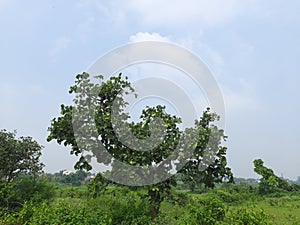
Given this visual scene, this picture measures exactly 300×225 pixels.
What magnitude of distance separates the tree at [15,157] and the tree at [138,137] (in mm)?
4221

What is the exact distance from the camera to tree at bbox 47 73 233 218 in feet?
26.8

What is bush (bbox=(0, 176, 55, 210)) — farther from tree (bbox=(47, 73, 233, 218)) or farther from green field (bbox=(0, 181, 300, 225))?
tree (bbox=(47, 73, 233, 218))

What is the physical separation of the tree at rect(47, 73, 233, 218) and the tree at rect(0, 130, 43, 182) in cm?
422

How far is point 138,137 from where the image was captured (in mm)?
8133

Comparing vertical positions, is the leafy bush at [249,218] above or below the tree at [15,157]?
below

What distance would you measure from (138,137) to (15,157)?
6809 mm

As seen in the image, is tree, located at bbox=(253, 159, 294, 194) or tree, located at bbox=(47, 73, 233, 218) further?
tree, located at bbox=(253, 159, 294, 194)

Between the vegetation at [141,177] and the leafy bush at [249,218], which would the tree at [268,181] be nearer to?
the vegetation at [141,177]

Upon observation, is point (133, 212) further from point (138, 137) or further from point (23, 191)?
point (23, 191)

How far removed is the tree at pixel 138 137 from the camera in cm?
816

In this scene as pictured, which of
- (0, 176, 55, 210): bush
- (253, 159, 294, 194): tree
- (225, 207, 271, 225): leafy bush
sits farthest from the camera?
(253, 159, 294, 194): tree

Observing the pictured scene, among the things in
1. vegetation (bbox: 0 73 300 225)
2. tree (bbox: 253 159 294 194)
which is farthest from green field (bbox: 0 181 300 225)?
tree (bbox: 253 159 294 194)

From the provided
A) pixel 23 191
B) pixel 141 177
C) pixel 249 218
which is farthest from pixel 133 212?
pixel 23 191

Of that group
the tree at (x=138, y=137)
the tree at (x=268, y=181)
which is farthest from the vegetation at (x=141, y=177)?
the tree at (x=268, y=181)
